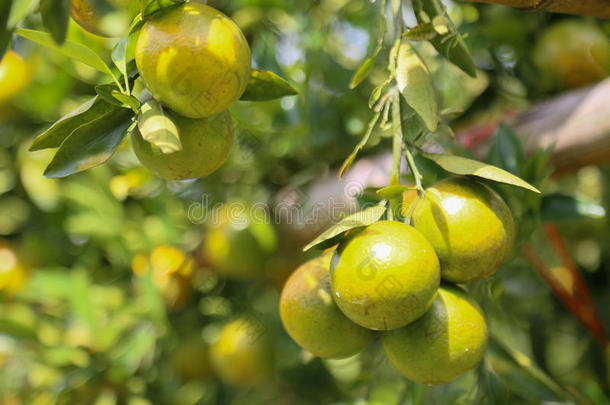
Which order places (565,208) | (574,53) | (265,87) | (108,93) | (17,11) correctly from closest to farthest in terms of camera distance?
(17,11) < (108,93) < (265,87) < (565,208) < (574,53)

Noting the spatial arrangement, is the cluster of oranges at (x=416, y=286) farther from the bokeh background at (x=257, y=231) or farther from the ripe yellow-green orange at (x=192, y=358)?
the ripe yellow-green orange at (x=192, y=358)

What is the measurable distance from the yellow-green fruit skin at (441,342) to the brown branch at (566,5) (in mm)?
326

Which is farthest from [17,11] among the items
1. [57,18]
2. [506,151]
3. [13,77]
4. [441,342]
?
[13,77]

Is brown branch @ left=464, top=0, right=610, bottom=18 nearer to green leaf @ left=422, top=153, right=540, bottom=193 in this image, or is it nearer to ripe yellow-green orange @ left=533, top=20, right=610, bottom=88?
green leaf @ left=422, top=153, right=540, bottom=193

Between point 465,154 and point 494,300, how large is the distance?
0.23 m

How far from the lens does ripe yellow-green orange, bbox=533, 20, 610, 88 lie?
1181mm

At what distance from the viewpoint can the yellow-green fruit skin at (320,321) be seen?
619 millimetres

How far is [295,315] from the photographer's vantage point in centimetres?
64

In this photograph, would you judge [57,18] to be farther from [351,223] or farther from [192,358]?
[192,358]

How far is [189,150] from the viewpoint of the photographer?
0.57m

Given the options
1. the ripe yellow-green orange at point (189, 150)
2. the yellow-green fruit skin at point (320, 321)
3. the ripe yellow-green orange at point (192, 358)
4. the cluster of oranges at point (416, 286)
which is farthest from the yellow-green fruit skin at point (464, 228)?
the ripe yellow-green orange at point (192, 358)

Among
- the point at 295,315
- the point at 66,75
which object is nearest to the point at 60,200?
the point at 66,75

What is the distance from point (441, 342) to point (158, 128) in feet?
1.15

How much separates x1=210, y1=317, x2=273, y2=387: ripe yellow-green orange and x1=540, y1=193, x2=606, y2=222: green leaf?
67 centimetres
